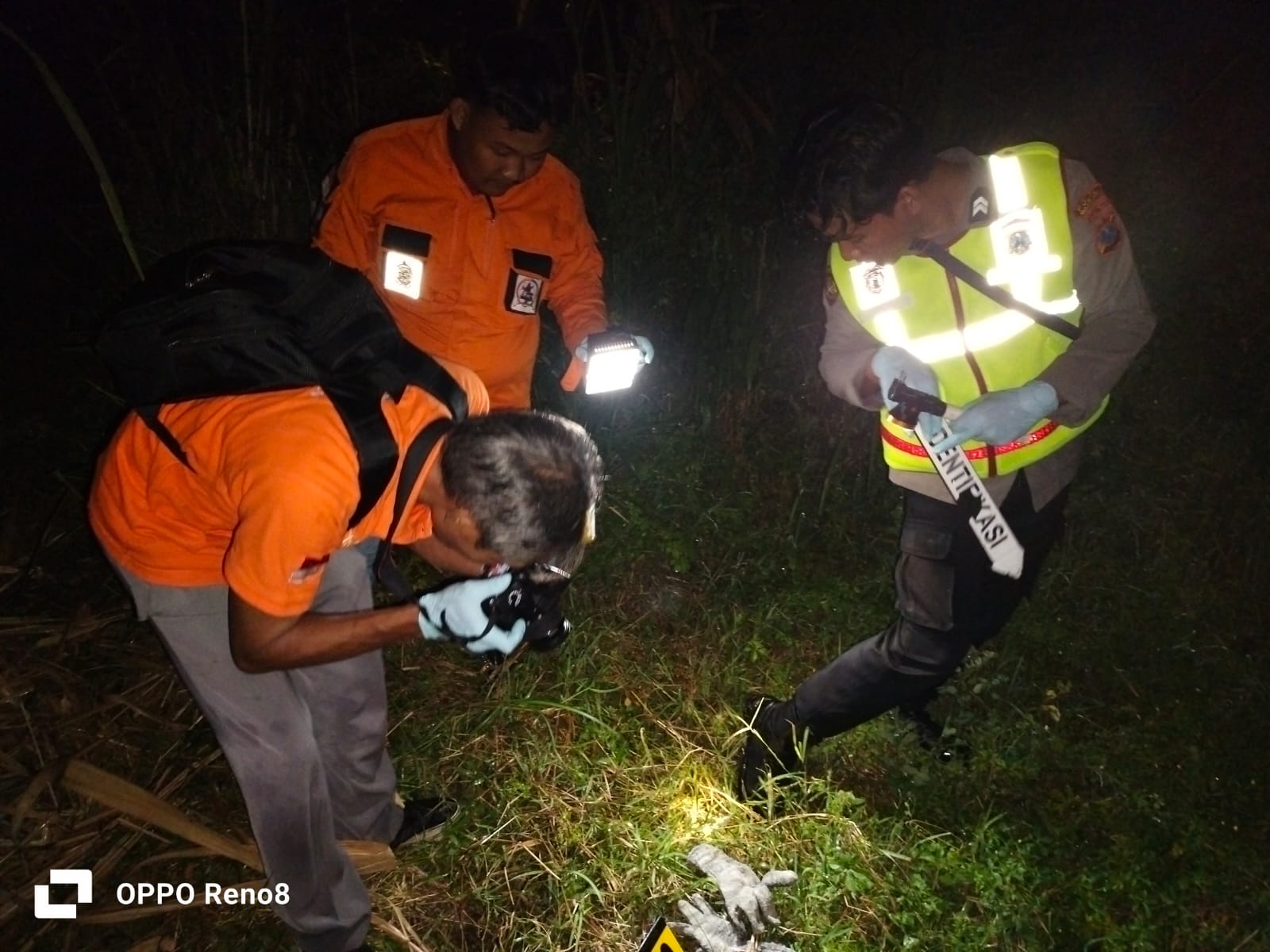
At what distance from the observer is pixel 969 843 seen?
92.9 inches

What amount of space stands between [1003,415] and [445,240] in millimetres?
1571

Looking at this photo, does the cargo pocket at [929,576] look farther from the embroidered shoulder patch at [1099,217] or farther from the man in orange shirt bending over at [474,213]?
the man in orange shirt bending over at [474,213]

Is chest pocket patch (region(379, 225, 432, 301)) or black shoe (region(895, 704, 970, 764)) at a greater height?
chest pocket patch (region(379, 225, 432, 301))

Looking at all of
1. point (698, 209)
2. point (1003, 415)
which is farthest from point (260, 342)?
point (698, 209)

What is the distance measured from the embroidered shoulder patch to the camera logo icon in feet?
10.5

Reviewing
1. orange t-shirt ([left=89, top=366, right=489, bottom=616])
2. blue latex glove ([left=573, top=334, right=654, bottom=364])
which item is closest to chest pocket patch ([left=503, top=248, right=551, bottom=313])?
blue latex glove ([left=573, top=334, right=654, bottom=364])

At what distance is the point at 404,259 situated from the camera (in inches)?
90.0

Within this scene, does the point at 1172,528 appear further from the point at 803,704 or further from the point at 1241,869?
the point at 803,704

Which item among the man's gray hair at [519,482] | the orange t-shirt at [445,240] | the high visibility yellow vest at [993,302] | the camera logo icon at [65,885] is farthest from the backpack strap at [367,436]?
the camera logo icon at [65,885]

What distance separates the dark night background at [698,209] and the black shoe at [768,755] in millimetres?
716

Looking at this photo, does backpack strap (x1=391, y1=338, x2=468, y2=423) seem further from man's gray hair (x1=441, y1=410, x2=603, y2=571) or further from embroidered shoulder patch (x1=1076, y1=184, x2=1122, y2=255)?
embroidered shoulder patch (x1=1076, y1=184, x2=1122, y2=255)

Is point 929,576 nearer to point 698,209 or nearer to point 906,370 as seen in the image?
point 906,370

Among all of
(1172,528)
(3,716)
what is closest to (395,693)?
(3,716)

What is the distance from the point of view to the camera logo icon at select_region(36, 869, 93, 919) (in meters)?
2.23
